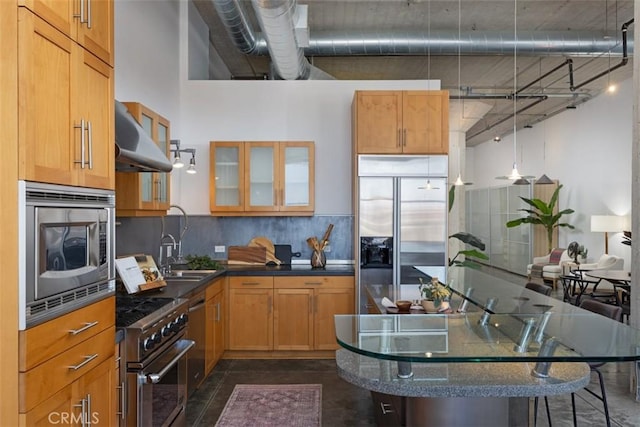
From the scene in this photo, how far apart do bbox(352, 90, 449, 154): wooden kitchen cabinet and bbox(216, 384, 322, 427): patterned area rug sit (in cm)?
247

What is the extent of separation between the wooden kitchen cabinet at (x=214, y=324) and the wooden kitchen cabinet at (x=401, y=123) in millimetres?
2040

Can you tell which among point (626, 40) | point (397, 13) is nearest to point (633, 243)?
point (626, 40)

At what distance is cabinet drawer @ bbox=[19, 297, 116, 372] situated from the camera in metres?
1.62

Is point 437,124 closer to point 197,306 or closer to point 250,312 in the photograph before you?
point 250,312

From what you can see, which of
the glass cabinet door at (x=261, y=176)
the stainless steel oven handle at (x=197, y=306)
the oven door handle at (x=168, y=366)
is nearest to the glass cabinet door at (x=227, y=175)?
the glass cabinet door at (x=261, y=176)

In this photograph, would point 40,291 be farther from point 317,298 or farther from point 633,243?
point 633,243

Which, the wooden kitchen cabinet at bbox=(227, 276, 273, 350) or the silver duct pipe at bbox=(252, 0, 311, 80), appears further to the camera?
the wooden kitchen cabinet at bbox=(227, 276, 273, 350)

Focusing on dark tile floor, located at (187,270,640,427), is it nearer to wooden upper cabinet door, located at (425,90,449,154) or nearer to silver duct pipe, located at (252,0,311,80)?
wooden upper cabinet door, located at (425,90,449,154)

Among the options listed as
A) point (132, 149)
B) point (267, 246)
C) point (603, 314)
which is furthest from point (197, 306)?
point (603, 314)

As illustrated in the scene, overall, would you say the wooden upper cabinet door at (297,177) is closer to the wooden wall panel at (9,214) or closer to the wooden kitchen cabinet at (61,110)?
the wooden kitchen cabinet at (61,110)

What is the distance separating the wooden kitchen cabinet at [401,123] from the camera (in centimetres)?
479

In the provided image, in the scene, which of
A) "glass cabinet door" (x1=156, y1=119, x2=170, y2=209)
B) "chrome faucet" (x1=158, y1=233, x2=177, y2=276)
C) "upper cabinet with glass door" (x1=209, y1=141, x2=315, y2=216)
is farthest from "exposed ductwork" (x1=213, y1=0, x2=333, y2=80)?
"chrome faucet" (x1=158, y1=233, x2=177, y2=276)

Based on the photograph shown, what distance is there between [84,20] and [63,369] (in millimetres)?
1513

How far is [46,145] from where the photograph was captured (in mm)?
1735
